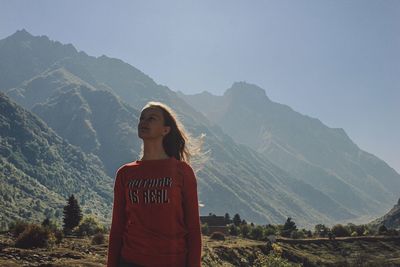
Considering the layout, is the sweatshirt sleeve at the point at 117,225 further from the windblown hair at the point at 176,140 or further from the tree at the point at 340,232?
the tree at the point at 340,232

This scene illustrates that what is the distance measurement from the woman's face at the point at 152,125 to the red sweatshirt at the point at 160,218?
16.8 inches

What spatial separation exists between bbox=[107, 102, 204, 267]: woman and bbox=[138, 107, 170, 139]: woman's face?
0.05 feet

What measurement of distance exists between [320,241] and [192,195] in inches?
4368

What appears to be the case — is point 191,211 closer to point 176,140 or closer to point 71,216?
point 176,140

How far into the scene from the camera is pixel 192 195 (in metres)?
5.90

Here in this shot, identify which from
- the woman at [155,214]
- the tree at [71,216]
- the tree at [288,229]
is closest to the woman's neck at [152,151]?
the woman at [155,214]

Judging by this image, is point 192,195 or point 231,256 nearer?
point 192,195

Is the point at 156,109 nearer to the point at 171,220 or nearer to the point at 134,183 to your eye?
the point at 134,183

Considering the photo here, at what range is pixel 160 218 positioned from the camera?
5727 millimetres

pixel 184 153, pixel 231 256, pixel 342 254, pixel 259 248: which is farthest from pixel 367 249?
pixel 184 153

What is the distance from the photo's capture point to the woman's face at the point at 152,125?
6.39 meters

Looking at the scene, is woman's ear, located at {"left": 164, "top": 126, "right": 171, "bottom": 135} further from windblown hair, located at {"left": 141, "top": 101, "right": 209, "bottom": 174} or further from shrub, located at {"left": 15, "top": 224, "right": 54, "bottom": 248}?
shrub, located at {"left": 15, "top": 224, "right": 54, "bottom": 248}

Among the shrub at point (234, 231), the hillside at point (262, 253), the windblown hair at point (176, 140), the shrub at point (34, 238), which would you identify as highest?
the windblown hair at point (176, 140)

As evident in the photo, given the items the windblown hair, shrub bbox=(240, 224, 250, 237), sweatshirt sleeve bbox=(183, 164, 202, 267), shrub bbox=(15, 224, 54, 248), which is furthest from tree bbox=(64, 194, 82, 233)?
sweatshirt sleeve bbox=(183, 164, 202, 267)
